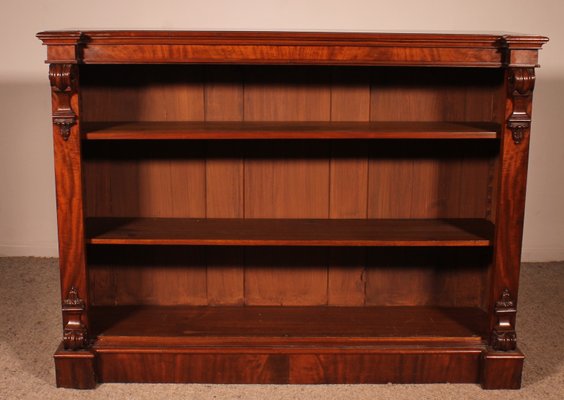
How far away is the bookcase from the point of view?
2.14 meters

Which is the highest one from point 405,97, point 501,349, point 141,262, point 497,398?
point 405,97

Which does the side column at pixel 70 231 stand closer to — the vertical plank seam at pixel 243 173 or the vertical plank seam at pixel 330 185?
the vertical plank seam at pixel 243 173

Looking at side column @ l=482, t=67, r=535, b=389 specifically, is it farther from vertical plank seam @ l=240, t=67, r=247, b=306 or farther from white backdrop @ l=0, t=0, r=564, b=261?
white backdrop @ l=0, t=0, r=564, b=261

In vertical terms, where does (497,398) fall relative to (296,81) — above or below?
below

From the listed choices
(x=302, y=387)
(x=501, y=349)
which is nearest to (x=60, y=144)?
(x=302, y=387)

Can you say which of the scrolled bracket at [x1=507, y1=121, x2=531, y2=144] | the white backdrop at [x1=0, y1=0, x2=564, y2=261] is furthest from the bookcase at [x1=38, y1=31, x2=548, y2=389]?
the white backdrop at [x1=0, y1=0, x2=564, y2=261]

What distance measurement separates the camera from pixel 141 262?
251 cm

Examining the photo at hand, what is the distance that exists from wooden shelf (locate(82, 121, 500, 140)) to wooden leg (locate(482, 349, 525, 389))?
0.66 metres

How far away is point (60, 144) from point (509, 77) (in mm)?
1297

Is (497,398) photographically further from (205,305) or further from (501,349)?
(205,305)

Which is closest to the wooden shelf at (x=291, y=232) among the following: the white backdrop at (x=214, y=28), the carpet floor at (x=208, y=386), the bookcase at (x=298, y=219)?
the bookcase at (x=298, y=219)

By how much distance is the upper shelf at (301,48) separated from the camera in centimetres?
202

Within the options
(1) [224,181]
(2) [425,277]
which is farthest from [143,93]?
(2) [425,277]

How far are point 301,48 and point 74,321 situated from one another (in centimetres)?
105
